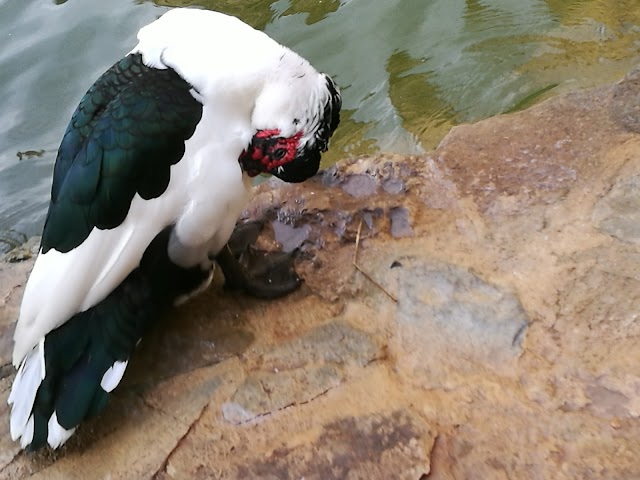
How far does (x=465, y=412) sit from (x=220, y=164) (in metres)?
0.92

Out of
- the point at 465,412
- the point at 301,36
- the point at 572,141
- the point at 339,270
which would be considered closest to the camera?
the point at 465,412

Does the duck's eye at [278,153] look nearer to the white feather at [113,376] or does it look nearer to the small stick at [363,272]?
the small stick at [363,272]

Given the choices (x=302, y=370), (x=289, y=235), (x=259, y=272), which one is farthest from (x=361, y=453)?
(x=289, y=235)

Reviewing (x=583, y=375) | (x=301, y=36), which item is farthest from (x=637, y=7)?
(x=583, y=375)

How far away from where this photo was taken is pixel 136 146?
2.08 m

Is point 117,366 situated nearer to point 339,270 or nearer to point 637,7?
point 339,270

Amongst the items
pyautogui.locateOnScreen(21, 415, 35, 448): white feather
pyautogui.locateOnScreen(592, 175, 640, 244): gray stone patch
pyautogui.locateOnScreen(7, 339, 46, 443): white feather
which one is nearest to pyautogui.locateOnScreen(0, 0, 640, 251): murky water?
pyautogui.locateOnScreen(592, 175, 640, 244): gray stone patch

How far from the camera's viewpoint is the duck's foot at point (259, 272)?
2484mm

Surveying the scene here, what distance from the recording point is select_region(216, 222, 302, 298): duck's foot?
8.15ft

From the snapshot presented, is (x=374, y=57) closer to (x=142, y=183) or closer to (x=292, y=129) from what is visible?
(x=292, y=129)

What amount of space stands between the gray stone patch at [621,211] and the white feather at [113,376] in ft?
4.71

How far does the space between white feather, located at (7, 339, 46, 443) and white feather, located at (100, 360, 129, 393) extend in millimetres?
168

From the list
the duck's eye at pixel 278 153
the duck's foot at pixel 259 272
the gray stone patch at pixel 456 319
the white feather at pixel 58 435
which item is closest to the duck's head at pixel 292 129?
the duck's eye at pixel 278 153

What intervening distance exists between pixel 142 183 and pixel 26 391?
25.8 inches
